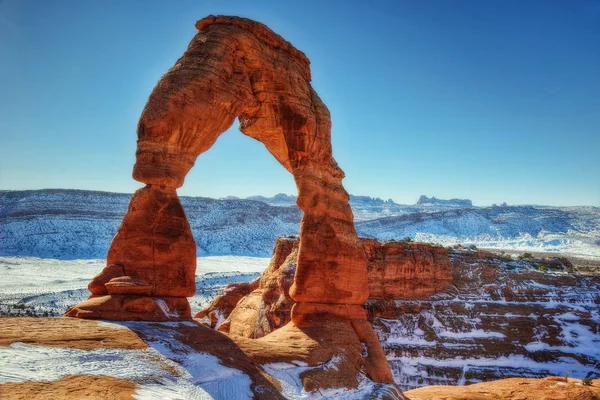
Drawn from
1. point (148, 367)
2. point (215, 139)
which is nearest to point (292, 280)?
point (215, 139)

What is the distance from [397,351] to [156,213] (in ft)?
116

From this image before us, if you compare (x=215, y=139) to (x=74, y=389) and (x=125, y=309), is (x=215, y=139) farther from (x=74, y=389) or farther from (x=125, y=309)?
(x=74, y=389)

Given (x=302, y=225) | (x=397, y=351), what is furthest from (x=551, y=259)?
(x=302, y=225)

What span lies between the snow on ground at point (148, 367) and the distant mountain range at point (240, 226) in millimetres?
91277

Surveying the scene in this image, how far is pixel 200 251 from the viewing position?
347 ft

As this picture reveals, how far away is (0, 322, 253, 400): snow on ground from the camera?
22.2 feet

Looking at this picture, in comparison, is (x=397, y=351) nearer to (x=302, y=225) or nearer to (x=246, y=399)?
(x=302, y=225)

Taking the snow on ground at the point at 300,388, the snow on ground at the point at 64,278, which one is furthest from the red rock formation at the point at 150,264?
the snow on ground at the point at 64,278

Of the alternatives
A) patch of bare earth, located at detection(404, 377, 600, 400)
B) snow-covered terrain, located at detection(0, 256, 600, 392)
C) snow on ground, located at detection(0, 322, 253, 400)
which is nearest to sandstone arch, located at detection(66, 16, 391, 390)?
snow on ground, located at detection(0, 322, 253, 400)

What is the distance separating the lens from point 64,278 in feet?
229

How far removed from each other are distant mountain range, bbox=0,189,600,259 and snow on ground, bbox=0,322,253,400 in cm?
9128

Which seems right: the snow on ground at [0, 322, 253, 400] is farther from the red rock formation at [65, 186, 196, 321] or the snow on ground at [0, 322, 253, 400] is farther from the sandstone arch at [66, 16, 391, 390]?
the sandstone arch at [66, 16, 391, 390]

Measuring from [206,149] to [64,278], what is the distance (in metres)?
67.0

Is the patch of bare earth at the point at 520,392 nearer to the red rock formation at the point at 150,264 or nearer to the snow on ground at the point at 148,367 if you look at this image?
the red rock formation at the point at 150,264
